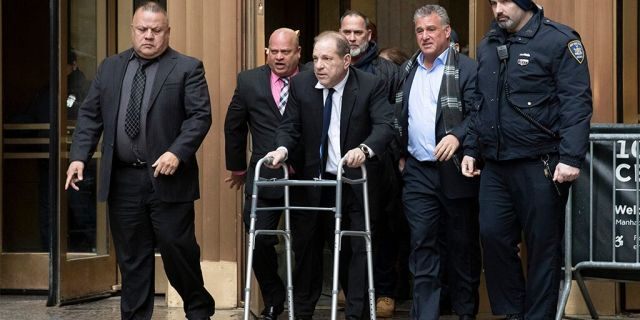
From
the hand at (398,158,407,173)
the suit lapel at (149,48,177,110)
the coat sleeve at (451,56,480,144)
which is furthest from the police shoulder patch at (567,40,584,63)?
the suit lapel at (149,48,177,110)

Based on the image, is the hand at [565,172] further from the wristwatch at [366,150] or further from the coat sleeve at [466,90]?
the wristwatch at [366,150]

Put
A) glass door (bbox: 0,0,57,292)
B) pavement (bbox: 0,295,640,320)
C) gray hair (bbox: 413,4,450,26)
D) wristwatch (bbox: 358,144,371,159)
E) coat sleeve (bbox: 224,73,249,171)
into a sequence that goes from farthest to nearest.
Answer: glass door (bbox: 0,0,57,292)
pavement (bbox: 0,295,640,320)
coat sleeve (bbox: 224,73,249,171)
gray hair (bbox: 413,4,450,26)
wristwatch (bbox: 358,144,371,159)

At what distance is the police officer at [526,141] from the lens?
297 inches

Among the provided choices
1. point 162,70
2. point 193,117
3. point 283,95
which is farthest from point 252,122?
point 162,70

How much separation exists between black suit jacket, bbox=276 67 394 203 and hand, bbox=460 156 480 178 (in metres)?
0.70

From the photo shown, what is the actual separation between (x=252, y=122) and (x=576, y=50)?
102 inches

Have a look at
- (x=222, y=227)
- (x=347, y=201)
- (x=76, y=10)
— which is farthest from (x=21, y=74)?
(x=347, y=201)

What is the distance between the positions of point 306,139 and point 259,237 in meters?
0.84

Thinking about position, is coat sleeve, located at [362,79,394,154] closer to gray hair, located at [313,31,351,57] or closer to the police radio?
gray hair, located at [313,31,351,57]

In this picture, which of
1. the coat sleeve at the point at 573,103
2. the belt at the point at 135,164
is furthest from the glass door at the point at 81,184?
the coat sleeve at the point at 573,103

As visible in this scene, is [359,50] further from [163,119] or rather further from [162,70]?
[163,119]

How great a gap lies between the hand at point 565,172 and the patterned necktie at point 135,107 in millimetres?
2749

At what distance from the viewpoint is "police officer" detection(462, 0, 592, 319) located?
755 cm

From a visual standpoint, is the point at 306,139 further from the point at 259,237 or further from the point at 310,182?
the point at 310,182
